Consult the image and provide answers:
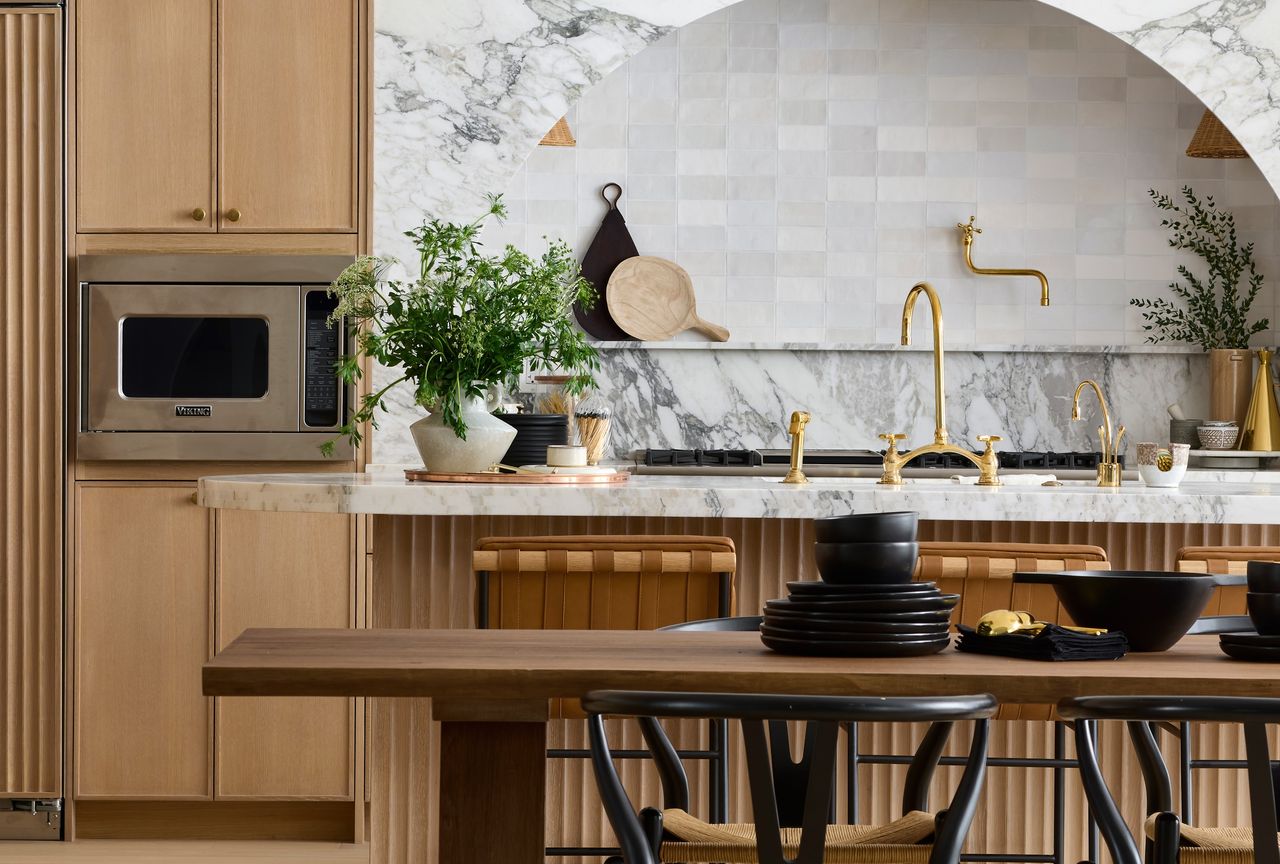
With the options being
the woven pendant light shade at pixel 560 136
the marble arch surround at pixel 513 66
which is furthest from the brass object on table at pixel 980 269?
the woven pendant light shade at pixel 560 136

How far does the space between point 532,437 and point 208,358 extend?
1283 millimetres

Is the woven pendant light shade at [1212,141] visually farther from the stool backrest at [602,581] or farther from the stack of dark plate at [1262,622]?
the stack of dark plate at [1262,622]

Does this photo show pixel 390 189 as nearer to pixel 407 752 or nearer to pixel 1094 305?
pixel 407 752

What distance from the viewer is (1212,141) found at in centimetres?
430

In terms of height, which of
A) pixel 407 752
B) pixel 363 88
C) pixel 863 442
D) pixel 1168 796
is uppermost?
pixel 363 88

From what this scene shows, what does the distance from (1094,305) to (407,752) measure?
3177 mm

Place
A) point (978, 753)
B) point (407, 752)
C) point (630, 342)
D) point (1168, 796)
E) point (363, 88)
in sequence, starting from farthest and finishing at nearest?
point (630, 342), point (363, 88), point (407, 752), point (1168, 796), point (978, 753)

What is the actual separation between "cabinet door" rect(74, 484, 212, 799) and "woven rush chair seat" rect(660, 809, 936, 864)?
238 cm

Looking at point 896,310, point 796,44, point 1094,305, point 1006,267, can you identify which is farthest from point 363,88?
→ point 1094,305

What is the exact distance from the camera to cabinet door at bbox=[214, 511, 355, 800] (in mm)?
3568

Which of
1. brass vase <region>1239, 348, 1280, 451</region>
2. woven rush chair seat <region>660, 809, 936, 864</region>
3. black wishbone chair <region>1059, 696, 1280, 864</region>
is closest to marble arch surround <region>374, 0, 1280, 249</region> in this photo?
brass vase <region>1239, 348, 1280, 451</region>

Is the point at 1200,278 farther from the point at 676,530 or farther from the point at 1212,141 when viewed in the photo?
the point at 676,530

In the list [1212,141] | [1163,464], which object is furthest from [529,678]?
[1212,141]

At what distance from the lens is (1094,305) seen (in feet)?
15.3
